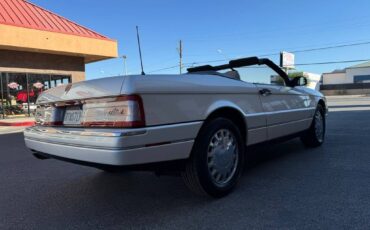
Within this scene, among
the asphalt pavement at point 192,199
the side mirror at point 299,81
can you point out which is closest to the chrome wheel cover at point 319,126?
the side mirror at point 299,81

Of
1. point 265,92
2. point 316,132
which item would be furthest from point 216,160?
point 316,132

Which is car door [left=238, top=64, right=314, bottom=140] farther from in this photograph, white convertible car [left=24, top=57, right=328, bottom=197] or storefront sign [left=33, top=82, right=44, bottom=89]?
storefront sign [left=33, top=82, right=44, bottom=89]

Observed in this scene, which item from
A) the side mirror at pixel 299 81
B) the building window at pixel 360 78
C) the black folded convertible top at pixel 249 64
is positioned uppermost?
the building window at pixel 360 78

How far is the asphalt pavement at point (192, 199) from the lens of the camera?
2967mm

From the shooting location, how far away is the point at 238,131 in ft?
12.3

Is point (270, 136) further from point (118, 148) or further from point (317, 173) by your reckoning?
point (118, 148)

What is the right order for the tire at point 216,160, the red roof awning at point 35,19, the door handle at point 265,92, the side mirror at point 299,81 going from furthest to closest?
1. the red roof awning at point 35,19
2. the side mirror at point 299,81
3. the door handle at point 265,92
4. the tire at point 216,160

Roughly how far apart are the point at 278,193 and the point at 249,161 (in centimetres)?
156

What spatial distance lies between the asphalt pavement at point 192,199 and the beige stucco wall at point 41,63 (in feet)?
48.0

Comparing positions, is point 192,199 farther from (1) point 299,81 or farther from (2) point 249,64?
(1) point 299,81

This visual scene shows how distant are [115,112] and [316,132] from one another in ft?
13.5

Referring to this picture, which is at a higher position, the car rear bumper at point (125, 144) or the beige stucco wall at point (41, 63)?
the beige stucco wall at point (41, 63)

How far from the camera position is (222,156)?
11.7ft

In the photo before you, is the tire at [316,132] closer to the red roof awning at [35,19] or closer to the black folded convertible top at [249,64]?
the black folded convertible top at [249,64]
